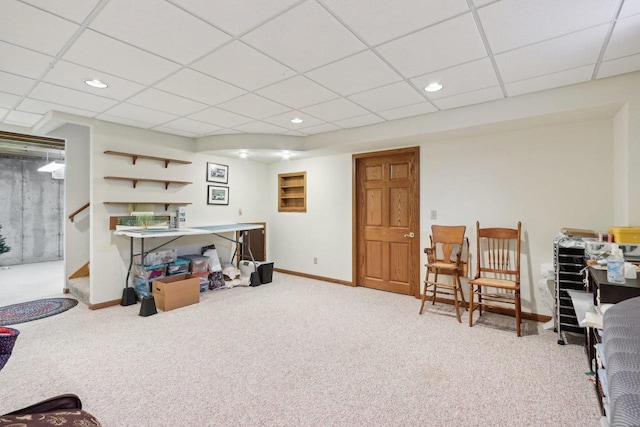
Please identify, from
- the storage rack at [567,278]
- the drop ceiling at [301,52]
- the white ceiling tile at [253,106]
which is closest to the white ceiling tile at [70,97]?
the drop ceiling at [301,52]

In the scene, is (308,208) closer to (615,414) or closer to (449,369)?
(449,369)

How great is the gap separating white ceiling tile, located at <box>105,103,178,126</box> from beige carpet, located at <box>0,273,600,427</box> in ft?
7.88

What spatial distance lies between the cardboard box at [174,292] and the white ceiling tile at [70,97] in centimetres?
215

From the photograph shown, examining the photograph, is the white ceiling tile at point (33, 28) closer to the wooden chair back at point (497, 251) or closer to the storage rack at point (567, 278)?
the wooden chair back at point (497, 251)

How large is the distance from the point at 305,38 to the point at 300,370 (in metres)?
2.44

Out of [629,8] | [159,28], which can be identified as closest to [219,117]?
[159,28]

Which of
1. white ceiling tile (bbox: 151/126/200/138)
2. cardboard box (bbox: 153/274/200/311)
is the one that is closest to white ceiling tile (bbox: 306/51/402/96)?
white ceiling tile (bbox: 151/126/200/138)

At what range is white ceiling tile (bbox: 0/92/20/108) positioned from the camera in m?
3.10

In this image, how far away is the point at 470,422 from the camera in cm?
183

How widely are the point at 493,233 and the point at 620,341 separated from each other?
2.71 meters

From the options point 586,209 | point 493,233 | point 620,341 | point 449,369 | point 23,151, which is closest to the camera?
point 620,341

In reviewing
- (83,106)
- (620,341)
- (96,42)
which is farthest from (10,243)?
(620,341)

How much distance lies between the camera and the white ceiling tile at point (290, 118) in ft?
12.2

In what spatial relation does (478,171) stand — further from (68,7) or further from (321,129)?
(68,7)
